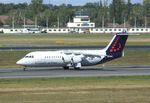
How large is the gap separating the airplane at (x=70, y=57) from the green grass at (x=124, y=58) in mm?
6819

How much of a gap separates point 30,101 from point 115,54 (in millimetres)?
33265

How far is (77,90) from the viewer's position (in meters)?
41.9

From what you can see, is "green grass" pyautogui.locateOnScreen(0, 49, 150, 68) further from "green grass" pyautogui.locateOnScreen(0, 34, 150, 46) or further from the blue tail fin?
"green grass" pyautogui.locateOnScreen(0, 34, 150, 46)

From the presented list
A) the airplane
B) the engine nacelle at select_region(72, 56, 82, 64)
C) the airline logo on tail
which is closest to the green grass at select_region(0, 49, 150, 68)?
the airline logo on tail

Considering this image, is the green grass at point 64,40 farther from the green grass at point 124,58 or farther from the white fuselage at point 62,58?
the white fuselage at point 62,58

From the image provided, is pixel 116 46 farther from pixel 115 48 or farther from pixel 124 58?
pixel 124 58

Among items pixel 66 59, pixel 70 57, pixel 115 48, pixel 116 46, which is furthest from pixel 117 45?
pixel 66 59

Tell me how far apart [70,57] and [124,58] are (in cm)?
1576

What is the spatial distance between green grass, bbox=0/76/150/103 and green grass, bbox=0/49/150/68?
2319 centimetres

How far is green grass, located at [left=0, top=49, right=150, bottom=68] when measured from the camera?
249 feet

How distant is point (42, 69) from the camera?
66.8 meters

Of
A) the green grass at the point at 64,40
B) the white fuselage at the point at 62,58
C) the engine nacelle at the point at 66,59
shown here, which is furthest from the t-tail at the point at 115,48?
the green grass at the point at 64,40

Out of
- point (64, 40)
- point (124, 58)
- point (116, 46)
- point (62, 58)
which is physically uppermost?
point (116, 46)

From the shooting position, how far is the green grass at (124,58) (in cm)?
7575
